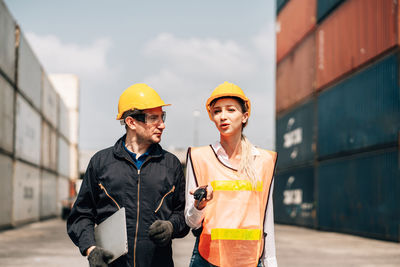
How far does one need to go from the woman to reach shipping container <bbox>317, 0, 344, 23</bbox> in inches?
708

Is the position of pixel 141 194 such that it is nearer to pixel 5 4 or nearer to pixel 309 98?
pixel 5 4

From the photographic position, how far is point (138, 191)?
118 inches

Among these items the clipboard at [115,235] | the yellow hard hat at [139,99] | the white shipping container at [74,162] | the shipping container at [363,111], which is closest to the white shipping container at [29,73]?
the shipping container at [363,111]

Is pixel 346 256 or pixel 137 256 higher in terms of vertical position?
pixel 137 256

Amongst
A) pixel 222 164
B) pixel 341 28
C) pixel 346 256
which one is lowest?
pixel 346 256

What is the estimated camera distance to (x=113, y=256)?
2836 mm

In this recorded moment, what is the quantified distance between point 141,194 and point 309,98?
20553mm

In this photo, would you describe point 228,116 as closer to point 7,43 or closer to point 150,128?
point 150,128

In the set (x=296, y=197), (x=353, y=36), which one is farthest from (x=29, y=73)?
(x=353, y=36)

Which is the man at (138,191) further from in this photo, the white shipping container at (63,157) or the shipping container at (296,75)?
the white shipping container at (63,157)

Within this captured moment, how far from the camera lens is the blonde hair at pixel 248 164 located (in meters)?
2.89

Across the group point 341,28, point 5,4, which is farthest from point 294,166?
point 5,4

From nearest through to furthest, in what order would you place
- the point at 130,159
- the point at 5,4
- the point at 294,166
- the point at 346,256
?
1. the point at 130,159
2. the point at 346,256
3. the point at 5,4
4. the point at 294,166

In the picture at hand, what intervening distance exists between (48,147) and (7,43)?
1291 cm
